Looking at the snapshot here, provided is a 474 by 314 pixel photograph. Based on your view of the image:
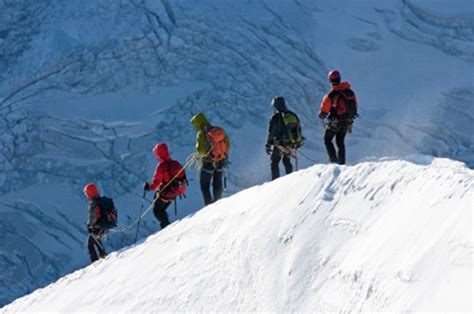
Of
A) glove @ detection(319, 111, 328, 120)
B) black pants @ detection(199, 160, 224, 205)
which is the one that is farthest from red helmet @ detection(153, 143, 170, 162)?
glove @ detection(319, 111, 328, 120)

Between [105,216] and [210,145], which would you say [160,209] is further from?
[210,145]

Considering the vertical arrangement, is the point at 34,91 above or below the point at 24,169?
above

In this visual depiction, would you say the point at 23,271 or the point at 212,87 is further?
the point at 212,87

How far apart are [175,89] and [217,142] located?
42.8 feet

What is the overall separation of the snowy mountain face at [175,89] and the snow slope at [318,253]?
12.5 metres

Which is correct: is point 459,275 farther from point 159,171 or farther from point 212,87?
point 212,87

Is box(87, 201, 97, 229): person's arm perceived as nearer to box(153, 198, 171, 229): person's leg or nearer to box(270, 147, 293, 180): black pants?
box(153, 198, 171, 229): person's leg

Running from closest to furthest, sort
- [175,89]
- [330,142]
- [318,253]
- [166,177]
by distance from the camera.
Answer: [318,253], [166,177], [330,142], [175,89]

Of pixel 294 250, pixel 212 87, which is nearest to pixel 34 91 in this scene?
pixel 212 87

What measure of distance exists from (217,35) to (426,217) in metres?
19.1

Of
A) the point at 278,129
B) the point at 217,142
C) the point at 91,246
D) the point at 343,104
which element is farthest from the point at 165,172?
the point at 343,104

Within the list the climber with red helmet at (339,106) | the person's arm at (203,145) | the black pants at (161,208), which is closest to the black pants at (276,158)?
the climber with red helmet at (339,106)

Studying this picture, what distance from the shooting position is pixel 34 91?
78.1ft

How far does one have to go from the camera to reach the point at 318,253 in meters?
6.57
